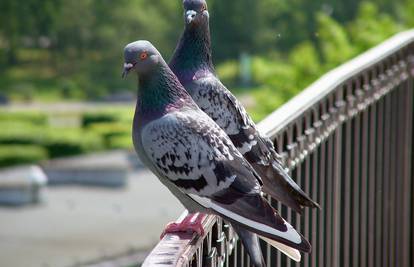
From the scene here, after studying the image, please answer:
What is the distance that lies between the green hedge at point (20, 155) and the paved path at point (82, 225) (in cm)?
419

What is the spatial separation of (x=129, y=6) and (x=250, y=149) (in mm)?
61663

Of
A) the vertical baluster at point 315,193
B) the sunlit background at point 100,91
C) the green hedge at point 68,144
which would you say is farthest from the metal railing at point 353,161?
the green hedge at point 68,144

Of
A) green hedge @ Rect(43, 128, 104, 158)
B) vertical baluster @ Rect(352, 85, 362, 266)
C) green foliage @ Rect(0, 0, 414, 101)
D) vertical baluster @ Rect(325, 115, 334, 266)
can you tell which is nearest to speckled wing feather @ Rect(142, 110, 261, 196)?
vertical baluster @ Rect(325, 115, 334, 266)

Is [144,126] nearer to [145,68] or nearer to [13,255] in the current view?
[145,68]

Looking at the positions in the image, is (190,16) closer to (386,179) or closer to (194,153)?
(194,153)

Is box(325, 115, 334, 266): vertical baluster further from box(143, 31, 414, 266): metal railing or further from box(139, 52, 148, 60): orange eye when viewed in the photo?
box(139, 52, 148, 60): orange eye

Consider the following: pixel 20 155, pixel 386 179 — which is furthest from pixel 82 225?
pixel 386 179

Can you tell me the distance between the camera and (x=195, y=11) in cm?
450

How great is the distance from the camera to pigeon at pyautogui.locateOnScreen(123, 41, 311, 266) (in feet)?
10.8

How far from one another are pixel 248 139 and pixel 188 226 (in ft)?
2.74

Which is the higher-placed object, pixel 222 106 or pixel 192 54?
pixel 192 54

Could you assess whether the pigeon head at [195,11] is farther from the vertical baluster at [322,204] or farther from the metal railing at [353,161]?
the vertical baluster at [322,204]

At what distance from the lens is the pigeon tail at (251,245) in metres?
3.29

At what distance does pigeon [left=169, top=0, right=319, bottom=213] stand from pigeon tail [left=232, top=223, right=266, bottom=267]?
0.38m
